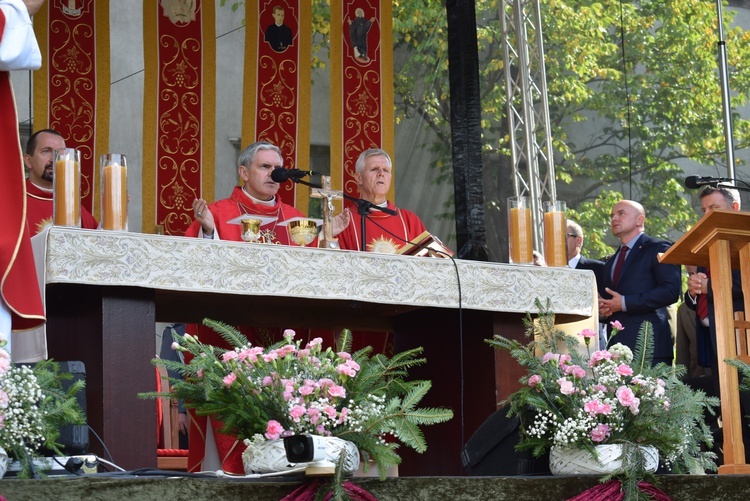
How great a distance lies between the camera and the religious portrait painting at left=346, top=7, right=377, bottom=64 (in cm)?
825

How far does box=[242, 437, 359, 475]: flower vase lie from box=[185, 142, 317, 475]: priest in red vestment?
2.06 m

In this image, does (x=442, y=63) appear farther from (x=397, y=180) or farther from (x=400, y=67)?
(x=397, y=180)

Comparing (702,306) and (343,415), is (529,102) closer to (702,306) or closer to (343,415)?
(702,306)

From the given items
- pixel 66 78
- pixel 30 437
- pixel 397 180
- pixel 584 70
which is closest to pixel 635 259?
pixel 66 78

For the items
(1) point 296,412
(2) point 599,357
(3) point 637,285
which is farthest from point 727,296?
(3) point 637,285

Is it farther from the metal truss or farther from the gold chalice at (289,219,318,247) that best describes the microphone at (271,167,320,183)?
the metal truss

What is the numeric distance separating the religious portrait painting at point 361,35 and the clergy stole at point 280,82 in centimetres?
32

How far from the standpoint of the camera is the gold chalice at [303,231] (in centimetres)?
511

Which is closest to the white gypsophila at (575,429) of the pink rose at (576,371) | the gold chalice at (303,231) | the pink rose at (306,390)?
the pink rose at (576,371)

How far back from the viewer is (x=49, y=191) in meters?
6.35

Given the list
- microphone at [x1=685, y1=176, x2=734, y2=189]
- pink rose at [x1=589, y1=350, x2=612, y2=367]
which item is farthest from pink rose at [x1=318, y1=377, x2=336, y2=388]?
microphone at [x1=685, y1=176, x2=734, y2=189]

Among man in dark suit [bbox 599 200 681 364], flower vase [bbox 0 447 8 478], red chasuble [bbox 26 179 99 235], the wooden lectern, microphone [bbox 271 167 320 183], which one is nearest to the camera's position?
flower vase [bbox 0 447 8 478]

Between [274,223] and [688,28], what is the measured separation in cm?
1145

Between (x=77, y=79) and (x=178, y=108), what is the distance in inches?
26.5
